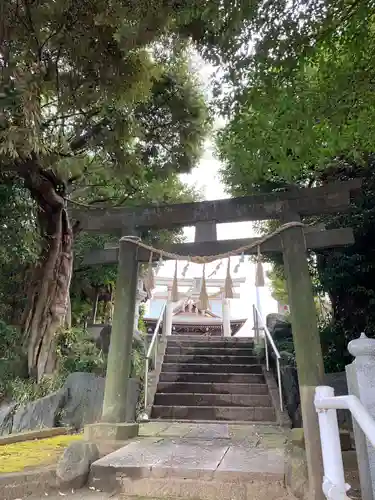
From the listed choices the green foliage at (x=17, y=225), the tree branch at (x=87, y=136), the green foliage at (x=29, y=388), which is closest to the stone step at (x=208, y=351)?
the green foliage at (x=29, y=388)

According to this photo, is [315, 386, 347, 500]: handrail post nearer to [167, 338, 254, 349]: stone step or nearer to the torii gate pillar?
Answer: the torii gate pillar

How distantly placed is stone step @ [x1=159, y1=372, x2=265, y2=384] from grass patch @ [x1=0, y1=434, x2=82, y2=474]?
Answer: 3.30 meters

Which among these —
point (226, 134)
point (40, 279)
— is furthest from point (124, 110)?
point (40, 279)

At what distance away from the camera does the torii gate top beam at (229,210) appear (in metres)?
4.86

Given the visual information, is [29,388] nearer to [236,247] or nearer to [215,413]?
[215,413]

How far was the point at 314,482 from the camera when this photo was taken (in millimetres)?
3168

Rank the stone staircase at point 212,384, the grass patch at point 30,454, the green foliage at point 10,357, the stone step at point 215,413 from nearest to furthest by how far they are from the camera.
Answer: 1. the grass patch at point 30,454
2. the stone step at point 215,413
3. the stone staircase at point 212,384
4. the green foliage at point 10,357

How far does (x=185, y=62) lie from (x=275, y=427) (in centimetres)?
913

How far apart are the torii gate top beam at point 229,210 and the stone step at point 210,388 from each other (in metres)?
4.55

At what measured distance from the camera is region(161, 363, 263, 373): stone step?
30.3ft

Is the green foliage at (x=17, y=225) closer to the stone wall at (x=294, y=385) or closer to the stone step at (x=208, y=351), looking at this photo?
the stone step at (x=208, y=351)

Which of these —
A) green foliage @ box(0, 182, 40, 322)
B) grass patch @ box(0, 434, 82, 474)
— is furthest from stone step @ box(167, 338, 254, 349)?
grass patch @ box(0, 434, 82, 474)

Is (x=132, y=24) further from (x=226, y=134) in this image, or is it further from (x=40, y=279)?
(x=40, y=279)

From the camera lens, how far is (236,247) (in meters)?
5.50
